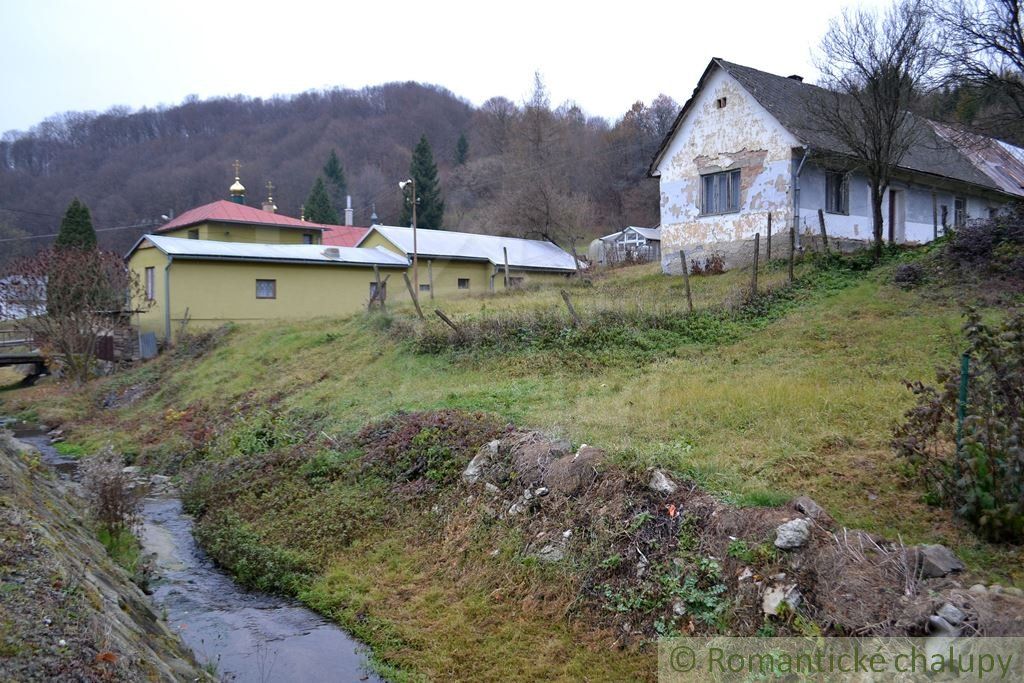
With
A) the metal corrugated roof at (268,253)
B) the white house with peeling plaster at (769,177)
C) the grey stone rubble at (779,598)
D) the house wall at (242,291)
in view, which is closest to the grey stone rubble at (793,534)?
the grey stone rubble at (779,598)

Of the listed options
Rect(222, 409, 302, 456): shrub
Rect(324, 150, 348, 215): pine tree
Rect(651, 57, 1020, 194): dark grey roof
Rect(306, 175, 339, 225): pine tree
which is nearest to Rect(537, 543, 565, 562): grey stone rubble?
Rect(222, 409, 302, 456): shrub

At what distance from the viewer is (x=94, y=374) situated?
2662 centimetres

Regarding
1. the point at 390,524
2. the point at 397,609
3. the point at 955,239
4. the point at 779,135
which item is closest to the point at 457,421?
the point at 390,524

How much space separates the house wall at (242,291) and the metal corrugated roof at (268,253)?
1.18 ft

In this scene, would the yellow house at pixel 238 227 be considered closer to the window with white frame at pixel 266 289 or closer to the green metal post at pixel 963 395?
the window with white frame at pixel 266 289

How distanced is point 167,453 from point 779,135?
19.0m

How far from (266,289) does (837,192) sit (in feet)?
69.2

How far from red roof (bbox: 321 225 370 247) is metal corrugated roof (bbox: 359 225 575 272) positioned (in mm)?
8283

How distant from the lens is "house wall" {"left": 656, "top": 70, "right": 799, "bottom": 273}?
22.3m

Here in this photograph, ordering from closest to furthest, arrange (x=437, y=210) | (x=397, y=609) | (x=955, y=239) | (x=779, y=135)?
(x=397, y=609) < (x=955, y=239) < (x=779, y=135) < (x=437, y=210)

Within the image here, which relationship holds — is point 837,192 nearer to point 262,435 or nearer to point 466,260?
point 466,260

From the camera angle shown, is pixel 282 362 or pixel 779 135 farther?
pixel 779 135

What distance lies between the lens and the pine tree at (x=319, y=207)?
63744 millimetres

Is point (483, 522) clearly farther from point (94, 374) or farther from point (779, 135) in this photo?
point (94, 374)
